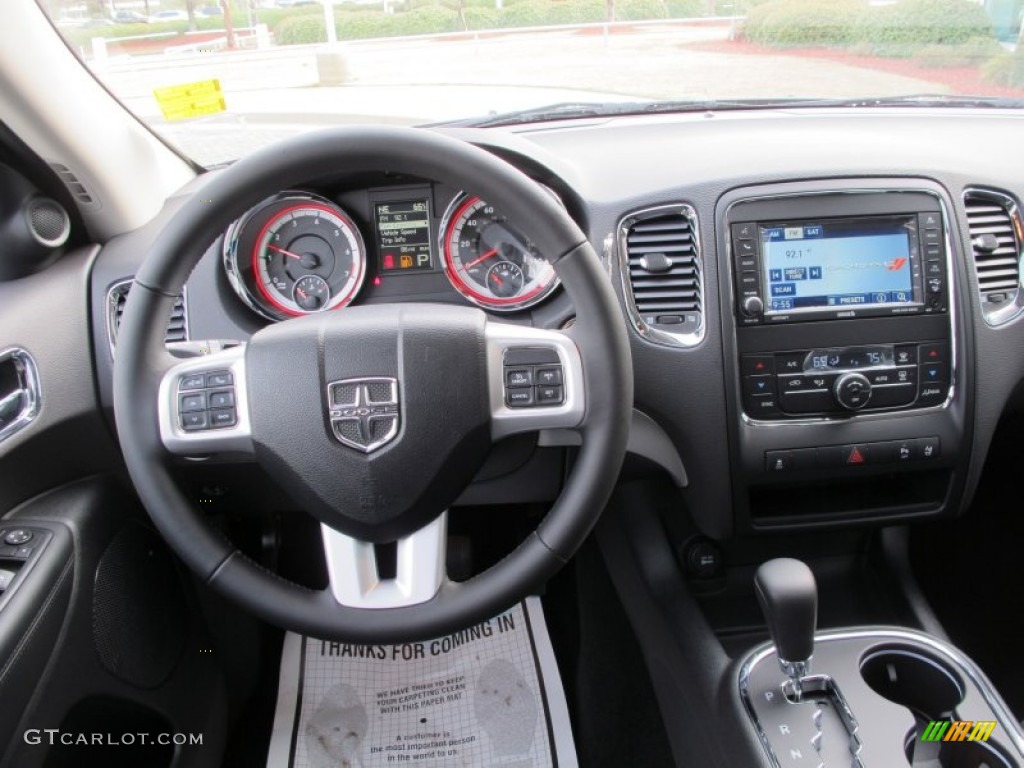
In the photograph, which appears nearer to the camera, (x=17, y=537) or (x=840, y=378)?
(x=17, y=537)

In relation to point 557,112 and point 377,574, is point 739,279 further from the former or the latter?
point 377,574

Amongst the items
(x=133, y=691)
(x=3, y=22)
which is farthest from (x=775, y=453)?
(x=3, y=22)

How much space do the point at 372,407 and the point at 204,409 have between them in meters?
0.22

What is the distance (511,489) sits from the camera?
5.12 ft

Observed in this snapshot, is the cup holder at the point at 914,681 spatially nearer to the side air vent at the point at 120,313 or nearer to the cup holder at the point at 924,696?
the cup holder at the point at 924,696

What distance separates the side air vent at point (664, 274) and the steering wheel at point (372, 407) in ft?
1.20

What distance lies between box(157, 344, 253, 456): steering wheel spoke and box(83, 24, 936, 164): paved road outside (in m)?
0.66

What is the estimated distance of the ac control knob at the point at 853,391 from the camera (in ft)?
4.71

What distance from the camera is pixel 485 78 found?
174cm

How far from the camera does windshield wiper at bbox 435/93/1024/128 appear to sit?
1695 millimetres

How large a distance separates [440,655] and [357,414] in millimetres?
1017

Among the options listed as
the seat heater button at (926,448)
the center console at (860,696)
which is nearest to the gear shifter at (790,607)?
the center console at (860,696)

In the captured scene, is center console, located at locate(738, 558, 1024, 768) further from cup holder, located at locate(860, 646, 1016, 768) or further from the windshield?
the windshield

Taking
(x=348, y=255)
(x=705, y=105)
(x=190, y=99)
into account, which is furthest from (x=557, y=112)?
(x=190, y=99)
